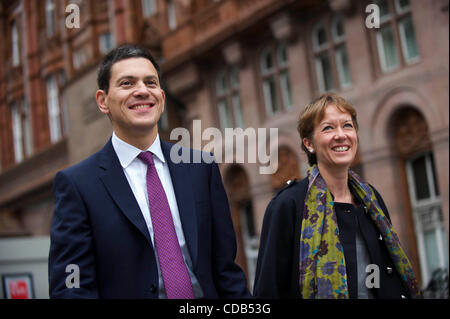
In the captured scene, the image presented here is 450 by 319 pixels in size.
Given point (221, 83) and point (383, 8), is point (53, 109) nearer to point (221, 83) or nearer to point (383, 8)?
point (221, 83)

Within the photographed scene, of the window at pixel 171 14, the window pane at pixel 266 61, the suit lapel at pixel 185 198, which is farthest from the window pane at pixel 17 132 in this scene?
the suit lapel at pixel 185 198

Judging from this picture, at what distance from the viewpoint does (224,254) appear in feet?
10.5

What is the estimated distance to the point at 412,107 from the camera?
13.7 metres

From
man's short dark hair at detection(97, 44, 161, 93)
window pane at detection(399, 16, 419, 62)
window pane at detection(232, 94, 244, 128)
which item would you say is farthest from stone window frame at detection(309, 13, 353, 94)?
man's short dark hair at detection(97, 44, 161, 93)

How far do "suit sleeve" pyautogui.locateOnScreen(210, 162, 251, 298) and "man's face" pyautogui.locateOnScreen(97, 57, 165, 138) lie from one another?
45 cm

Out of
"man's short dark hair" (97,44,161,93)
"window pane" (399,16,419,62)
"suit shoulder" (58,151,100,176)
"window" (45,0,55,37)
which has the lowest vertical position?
"suit shoulder" (58,151,100,176)

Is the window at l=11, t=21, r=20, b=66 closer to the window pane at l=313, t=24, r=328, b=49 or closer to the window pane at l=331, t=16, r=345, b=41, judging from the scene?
the window pane at l=313, t=24, r=328, b=49

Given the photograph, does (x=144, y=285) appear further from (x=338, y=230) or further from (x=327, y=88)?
(x=327, y=88)

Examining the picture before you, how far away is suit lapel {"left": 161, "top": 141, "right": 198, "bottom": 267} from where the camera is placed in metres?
3.09

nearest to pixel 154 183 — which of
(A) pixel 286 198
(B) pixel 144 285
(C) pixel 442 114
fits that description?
(B) pixel 144 285

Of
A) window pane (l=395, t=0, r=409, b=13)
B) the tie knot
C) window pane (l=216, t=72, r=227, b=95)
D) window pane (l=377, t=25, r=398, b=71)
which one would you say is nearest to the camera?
the tie knot

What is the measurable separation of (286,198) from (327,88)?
12586mm

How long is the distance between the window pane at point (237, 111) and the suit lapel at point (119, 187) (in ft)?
49.7
